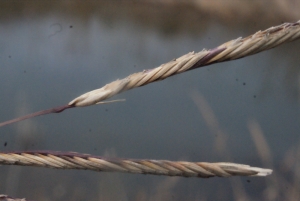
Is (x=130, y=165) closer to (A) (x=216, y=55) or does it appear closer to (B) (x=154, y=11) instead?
(A) (x=216, y=55)

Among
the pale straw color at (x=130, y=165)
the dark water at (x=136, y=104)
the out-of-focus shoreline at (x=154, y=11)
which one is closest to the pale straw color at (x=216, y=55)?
the pale straw color at (x=130, y=165)

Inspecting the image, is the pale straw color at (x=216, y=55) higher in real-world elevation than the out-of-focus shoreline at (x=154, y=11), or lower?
lower

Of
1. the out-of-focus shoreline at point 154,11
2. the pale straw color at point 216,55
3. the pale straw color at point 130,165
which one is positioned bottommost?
the pale straw color at point 130,165

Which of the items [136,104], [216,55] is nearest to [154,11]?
[136,104]

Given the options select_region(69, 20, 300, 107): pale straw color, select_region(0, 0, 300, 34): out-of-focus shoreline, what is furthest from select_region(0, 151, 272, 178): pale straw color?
select_region(0, 0, 300, 34): out-of-focus shoreline

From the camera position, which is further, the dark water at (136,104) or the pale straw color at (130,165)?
the dark water at (136,104)

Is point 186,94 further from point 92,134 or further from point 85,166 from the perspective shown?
point 85,166

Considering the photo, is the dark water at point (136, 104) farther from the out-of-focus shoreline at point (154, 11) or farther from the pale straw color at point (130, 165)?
the pale straw color at point (130, 165)

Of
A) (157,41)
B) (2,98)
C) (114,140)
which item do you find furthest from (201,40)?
(2,98)
